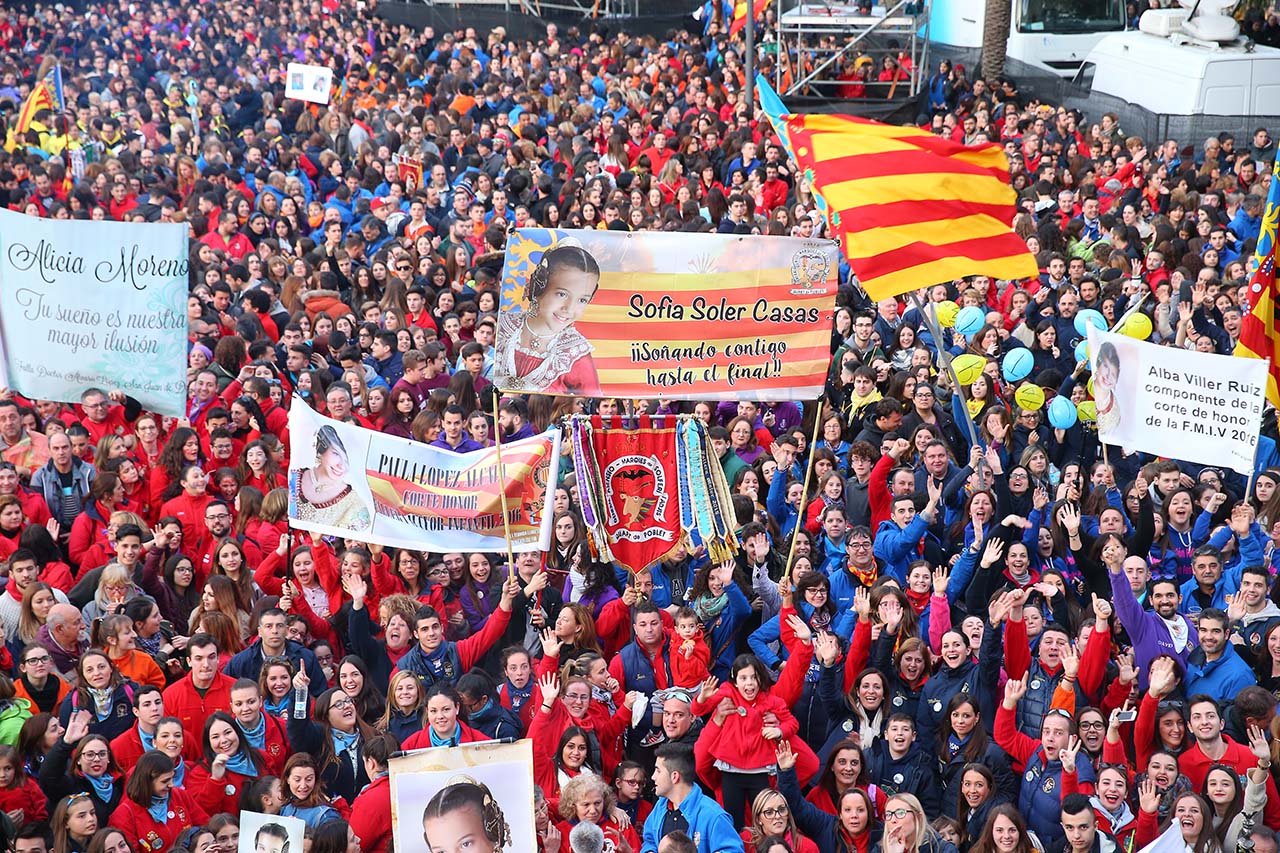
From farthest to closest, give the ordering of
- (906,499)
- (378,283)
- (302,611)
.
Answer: (378,283) < (906,499) < (302,611)

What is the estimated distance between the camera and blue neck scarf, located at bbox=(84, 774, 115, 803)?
285 inches

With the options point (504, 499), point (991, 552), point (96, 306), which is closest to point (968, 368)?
point (991, 552)

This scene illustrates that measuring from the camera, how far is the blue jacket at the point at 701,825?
23.5ft

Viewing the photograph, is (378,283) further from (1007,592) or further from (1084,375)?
(1007,592)

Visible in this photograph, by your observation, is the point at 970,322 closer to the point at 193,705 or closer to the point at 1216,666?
the point at 1216,666

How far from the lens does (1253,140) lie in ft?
59.6

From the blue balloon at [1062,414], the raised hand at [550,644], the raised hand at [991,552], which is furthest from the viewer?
the blue balloon at [1062,414]

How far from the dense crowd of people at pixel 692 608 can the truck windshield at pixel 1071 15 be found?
31.2 feet

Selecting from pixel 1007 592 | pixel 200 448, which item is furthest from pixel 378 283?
pixel 1007 592

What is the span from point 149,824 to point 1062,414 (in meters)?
6.89

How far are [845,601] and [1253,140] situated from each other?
1163 centimetres

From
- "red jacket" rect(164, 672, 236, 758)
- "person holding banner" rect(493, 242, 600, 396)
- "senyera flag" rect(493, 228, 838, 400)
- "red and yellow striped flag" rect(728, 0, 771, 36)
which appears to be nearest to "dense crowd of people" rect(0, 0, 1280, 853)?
"red jacket" rect(164, 672, 236, 758)

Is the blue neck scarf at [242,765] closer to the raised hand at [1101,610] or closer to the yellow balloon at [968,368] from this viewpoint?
the raised hand at [1101,610]

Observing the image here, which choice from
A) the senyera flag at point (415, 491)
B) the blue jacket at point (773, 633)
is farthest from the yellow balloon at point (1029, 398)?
the senyera flag at point (415, 491)
